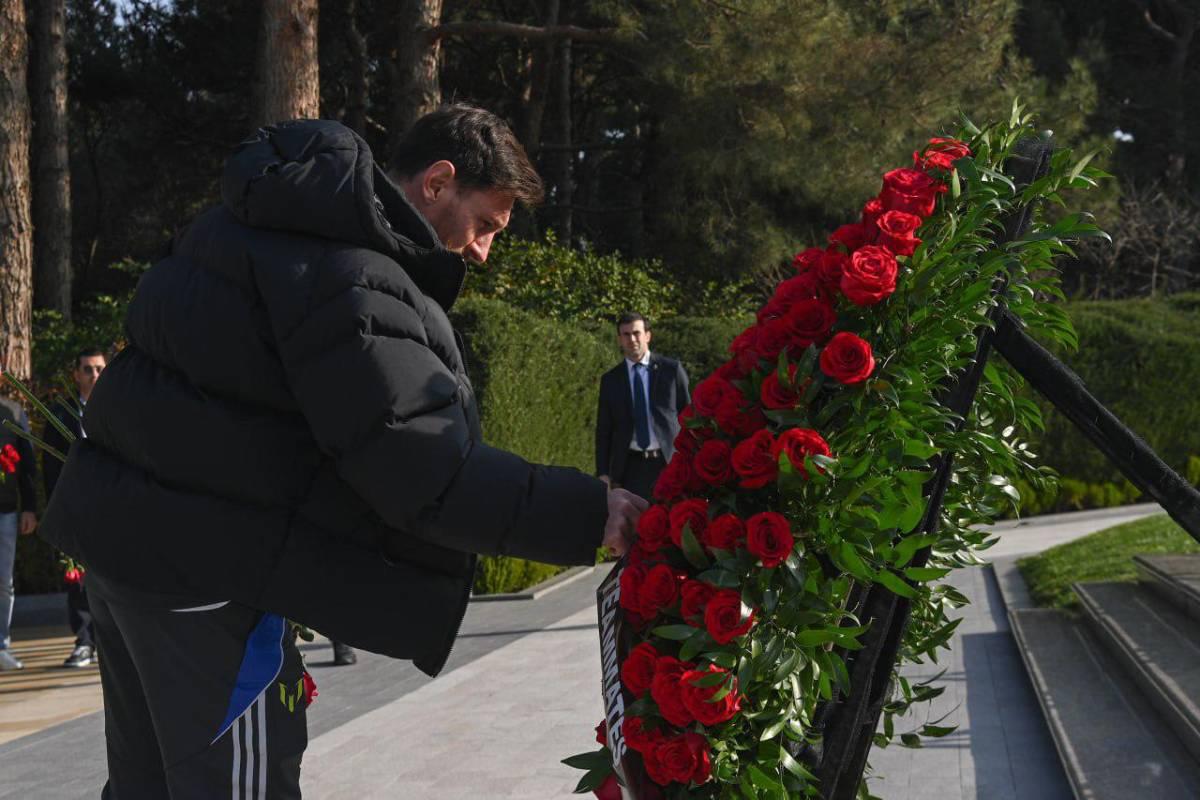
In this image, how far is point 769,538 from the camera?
2146mm

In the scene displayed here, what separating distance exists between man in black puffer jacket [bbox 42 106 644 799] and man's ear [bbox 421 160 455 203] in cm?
17

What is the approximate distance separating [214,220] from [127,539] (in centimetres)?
59

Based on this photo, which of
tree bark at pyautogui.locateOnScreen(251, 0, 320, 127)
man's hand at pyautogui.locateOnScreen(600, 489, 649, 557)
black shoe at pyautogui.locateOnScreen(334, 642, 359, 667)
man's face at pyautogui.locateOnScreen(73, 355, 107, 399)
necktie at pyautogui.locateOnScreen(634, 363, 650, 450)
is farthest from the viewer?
tree bark at pyautogui.locateOnScreen(251, 0, 320, 127)

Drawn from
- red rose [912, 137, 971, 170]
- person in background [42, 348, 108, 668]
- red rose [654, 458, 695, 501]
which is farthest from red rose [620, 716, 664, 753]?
person in background [42, 348, 108, 668]

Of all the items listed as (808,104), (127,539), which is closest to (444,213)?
(127,539)

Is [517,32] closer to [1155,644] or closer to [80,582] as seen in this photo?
[80,582]

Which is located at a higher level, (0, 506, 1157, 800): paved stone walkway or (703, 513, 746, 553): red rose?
(703, 513, 746, 553): red rose

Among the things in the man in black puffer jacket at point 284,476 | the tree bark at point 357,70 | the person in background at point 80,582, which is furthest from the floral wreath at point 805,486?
the tree bark at point 357,70

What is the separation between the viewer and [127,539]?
2336 millimetres

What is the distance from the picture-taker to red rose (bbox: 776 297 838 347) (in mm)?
2291

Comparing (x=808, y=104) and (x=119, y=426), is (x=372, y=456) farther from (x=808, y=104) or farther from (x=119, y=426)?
(x=808, y=104)

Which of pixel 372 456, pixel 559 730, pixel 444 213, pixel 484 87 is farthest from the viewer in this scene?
pixel 484 87

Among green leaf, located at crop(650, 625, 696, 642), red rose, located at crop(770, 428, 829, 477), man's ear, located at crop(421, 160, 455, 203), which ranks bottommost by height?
green leaf, located at crop(650, 625, 696, 642)

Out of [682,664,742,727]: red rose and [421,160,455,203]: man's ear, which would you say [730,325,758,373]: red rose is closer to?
[682,664,742,727]: red rose
